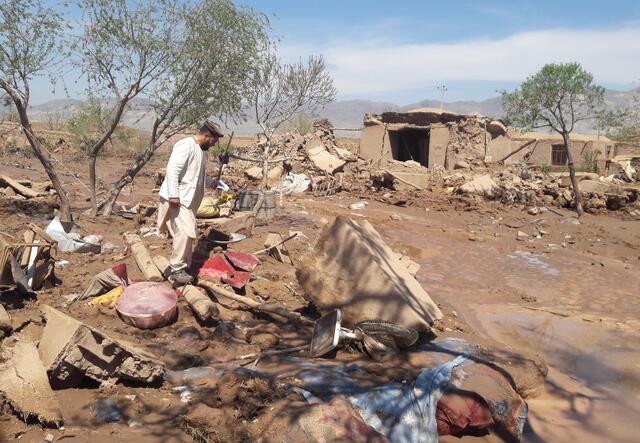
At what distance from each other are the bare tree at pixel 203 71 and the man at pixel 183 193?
14.4 feet

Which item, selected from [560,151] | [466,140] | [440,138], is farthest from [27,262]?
[560,151]

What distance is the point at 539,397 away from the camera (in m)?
3.76

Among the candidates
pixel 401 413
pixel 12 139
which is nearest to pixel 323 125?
pixel 12 139

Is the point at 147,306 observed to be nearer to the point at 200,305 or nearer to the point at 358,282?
the point at 200,305

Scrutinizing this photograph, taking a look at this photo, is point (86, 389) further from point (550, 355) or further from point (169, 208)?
point (550, 355)

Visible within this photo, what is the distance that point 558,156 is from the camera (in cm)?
2214

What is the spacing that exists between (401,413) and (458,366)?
0.77 metres

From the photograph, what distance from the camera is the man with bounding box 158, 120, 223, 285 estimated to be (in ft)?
15.1

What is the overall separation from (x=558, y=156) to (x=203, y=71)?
59.7 feet

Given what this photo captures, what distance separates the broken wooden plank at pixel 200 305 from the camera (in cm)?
405

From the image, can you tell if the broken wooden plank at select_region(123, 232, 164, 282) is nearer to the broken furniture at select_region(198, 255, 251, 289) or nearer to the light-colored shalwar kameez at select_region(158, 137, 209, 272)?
the light-colored shalwar kameez at select_region(158, 137, 209, 272)

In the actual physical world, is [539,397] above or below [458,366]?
below

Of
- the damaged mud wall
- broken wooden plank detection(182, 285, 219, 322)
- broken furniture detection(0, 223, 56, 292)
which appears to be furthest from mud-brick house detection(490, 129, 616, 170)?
broken furniture detection(0, 223, 56, 292)

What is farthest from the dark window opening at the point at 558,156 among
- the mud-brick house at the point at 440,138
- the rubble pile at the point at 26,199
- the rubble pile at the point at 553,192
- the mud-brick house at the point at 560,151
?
the rubble pile at the point at 26,199
